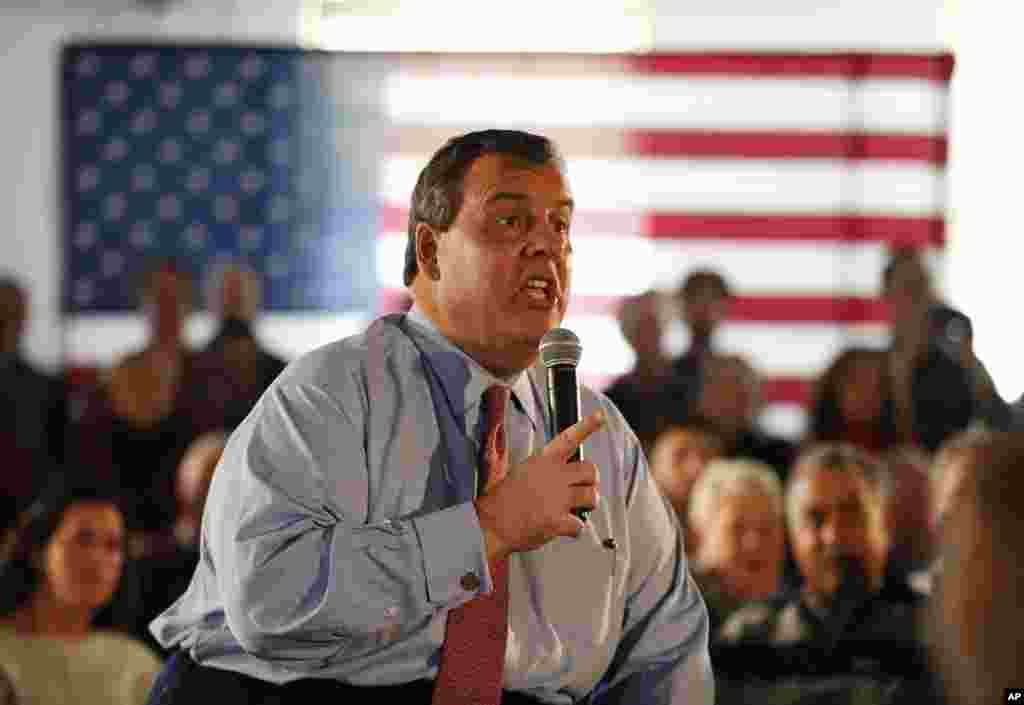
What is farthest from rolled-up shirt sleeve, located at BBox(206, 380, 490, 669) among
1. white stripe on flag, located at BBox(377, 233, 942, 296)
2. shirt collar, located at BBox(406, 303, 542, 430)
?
white stripe on flag, located at BBox(377, 233, 942, 296)

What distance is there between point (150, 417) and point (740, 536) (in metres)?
2.07

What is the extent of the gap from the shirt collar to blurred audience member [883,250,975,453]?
3665 mm

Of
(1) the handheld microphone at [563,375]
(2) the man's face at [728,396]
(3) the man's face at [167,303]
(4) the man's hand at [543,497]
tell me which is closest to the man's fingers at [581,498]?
(4) the man's hand at [543,497]

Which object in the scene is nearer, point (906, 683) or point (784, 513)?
point (906, 683)

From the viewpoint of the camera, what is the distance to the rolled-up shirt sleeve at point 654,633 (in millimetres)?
2975

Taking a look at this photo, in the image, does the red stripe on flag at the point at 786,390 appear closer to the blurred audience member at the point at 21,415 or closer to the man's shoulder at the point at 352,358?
the blurred audience member at the point at 21,415

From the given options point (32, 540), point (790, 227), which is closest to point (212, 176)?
point (790, 227)

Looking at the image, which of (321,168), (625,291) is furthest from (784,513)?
(321,168)

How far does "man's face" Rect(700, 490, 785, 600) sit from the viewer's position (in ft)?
17.9

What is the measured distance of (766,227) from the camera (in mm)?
7629

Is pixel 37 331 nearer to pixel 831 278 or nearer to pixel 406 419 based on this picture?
pixel 831 278

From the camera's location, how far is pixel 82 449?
6.31 m

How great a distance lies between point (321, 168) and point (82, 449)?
4.92ft

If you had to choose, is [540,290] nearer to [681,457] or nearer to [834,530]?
[834,530]
